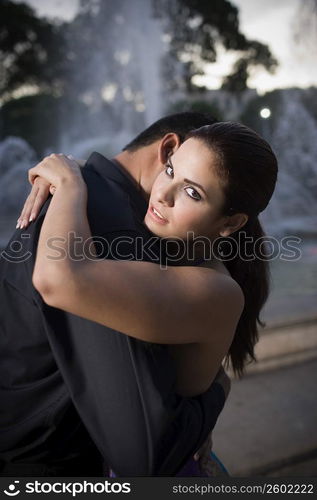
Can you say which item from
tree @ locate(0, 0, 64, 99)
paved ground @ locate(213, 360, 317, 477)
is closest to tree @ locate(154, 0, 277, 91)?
tree @ locate(0, 0, 64, 99)

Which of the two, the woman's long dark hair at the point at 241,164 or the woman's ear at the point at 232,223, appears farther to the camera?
the woman's ear at the point at 232,223

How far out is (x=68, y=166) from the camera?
140 cm

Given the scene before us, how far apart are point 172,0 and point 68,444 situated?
2494 centimetres

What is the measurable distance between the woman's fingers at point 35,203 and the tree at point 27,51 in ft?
90.3

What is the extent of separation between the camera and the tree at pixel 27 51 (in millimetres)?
26703

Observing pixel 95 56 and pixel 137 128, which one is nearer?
pixel 137 128

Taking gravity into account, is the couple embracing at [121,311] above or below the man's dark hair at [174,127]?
below

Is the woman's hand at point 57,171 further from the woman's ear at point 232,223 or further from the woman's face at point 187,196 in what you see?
the woman's ear at point 232,223

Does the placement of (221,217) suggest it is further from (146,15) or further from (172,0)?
(172,0)

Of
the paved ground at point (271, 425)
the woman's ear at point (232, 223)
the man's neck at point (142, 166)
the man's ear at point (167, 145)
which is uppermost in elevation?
the man's ear at point (167, 145)

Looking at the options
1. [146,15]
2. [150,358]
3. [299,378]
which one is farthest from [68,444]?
[146,15]

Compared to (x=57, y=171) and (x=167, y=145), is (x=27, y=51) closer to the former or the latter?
(x=167, y=145)

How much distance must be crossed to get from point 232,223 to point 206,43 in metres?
30.9

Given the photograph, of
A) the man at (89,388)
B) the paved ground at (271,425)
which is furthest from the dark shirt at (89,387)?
the paved ground at (271,425)
